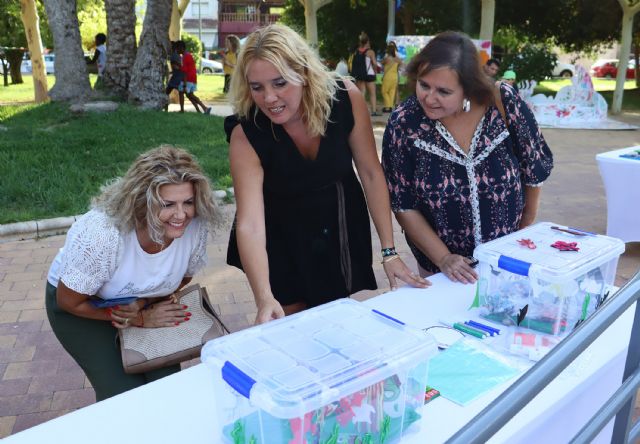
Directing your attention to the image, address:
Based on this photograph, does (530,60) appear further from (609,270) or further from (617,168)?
(609,270)

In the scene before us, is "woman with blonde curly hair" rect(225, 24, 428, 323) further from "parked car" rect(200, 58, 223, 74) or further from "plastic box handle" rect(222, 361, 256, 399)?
"parked car" rect(200, 58, 223, 74)

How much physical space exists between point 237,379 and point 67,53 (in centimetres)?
1040

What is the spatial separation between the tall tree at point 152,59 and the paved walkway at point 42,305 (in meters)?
5.51

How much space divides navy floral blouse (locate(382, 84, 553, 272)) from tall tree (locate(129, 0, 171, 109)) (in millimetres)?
9013

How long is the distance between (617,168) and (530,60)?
16.6 m

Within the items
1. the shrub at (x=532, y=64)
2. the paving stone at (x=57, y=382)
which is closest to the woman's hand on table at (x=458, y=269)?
the paving stone at (x=57, y=382)

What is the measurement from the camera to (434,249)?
222 cm

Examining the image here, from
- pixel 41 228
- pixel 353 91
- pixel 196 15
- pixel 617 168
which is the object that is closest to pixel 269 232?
pixel 353 91

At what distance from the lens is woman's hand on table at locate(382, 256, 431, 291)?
6.87ft

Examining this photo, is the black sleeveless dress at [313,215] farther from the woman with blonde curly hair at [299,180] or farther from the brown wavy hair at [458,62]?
the brown wavy hair at [458,62]

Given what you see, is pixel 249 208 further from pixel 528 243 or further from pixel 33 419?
pixel 33 419

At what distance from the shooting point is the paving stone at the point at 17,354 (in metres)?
3.22

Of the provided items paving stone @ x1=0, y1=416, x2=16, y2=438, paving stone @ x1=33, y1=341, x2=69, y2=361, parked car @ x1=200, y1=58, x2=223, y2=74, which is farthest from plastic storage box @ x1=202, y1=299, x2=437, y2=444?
parked car @ x1=200, y1=58, x2=223, y2=74

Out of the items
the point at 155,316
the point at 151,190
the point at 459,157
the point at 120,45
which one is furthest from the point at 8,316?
the point at 120,45
